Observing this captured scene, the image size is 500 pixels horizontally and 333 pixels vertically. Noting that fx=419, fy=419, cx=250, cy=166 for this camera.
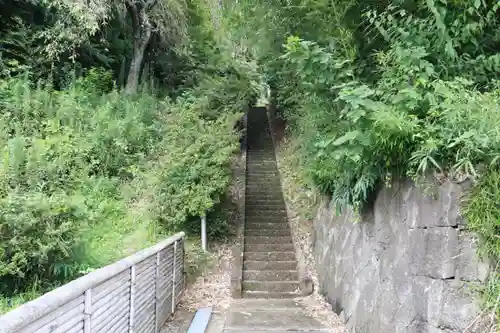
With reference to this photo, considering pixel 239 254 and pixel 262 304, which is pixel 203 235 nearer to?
pixel 239 254

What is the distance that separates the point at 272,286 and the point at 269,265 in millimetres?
563

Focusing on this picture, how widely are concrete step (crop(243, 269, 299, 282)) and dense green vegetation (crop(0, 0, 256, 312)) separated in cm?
111

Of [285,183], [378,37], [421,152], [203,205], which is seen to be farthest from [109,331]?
[285,183]

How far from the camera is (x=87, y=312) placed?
2277 millimetres

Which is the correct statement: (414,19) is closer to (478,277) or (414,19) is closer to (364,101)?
(364,101)

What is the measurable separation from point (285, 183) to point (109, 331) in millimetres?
8053

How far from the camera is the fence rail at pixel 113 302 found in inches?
67.5

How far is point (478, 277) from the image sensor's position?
8.79 ft

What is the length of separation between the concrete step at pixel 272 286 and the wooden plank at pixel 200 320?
3.76 ft

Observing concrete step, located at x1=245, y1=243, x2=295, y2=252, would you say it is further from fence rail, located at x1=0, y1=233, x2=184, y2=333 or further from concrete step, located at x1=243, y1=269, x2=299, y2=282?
fence rail, located at x1=0, y1=233, x2=184, y2=333

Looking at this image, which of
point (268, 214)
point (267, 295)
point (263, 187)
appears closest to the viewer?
point (267, 295)

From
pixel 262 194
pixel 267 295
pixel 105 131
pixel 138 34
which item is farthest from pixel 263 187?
pixel 138 34

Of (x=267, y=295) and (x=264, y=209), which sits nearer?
(x=267, y=295)

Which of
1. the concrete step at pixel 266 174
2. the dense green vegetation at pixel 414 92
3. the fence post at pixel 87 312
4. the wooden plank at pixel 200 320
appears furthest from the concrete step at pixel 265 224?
the fence post at pixel 87 312
